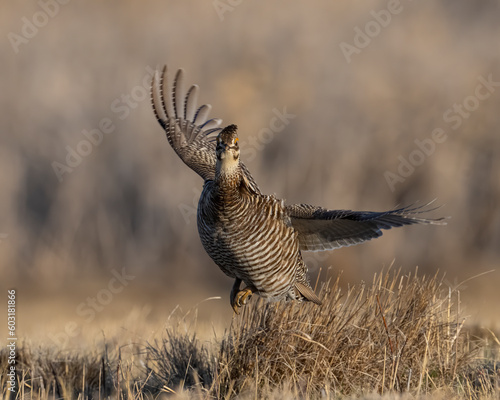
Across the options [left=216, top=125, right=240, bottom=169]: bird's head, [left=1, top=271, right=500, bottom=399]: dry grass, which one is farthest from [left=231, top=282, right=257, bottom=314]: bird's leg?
[left=216, top=125, right=240, bottom=169]: bird's head

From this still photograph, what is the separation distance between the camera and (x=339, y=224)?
5.66 meters

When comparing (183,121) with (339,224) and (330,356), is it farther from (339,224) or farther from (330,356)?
(330,356)

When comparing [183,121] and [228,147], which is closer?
[228,147]

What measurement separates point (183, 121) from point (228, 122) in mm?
10637

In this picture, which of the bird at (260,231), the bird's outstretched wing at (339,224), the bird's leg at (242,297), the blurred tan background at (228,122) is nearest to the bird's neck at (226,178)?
the bird at (260,231)

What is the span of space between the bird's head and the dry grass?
109 cm

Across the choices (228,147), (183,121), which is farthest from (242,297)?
(183,121)

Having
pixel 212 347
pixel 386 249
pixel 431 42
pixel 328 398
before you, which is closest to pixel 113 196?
pixel 386 249

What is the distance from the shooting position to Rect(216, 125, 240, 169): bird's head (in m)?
5.26

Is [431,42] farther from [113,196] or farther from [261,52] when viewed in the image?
[113,196]

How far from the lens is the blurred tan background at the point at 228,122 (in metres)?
18.5

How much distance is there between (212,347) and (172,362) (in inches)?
22.3

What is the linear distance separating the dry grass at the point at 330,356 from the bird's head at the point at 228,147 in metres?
1.09

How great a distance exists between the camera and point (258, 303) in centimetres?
570
